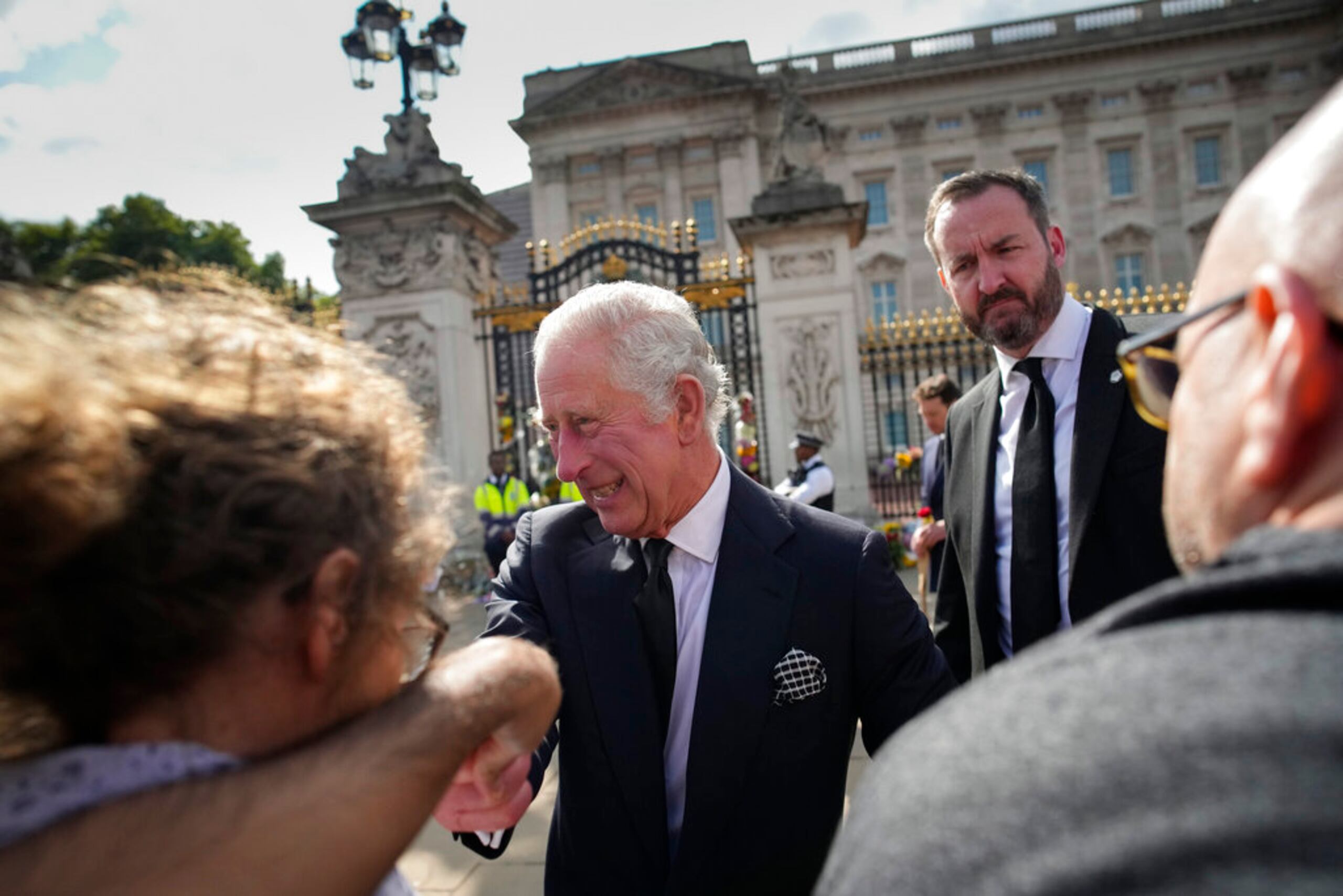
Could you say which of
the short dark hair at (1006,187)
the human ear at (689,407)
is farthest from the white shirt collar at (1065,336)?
the human ear at (689,407)

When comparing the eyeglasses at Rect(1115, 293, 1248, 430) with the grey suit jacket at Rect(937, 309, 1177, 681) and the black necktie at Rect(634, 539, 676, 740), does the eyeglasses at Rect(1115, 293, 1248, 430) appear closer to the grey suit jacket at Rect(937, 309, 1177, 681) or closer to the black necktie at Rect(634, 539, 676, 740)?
the black necktie at Rect(634, 539, 676, 740)

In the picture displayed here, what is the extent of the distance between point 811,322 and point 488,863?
6.55m

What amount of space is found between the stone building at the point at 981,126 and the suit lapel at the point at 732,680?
1354 inches

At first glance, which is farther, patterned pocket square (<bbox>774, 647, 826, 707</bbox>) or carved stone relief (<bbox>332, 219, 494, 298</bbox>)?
carved stone relief (<bbox>332, 219, 494, 298</bbox>)

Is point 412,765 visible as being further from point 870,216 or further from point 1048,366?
point 870,216

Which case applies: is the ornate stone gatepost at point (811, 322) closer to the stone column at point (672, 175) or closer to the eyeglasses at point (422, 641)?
the eyeglasses at point (422, 641)

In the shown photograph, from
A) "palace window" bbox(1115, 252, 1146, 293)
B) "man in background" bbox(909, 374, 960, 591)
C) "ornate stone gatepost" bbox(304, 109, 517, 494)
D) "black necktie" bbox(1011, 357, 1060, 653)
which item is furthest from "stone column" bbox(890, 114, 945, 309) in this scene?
"black necktie" bbox(1011, 357, 1060, 653)

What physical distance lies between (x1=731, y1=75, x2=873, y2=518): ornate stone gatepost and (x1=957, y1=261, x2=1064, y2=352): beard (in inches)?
248

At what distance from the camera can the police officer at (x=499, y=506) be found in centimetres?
916

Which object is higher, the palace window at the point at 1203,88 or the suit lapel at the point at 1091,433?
the palace window at the point at 1203,88

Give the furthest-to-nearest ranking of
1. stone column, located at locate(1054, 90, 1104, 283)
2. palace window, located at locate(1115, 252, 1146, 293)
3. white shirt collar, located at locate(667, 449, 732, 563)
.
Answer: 1. stone column, located at locate(1054, 90, 1104, 283)
2. palace window, located at locate(1115, 252, 1146, 293)
3. white shirt collar, located at locate(667, 449, 732, 563)

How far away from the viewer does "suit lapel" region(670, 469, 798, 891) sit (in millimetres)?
1808

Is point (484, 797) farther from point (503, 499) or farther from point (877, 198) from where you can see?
point (877, 198)

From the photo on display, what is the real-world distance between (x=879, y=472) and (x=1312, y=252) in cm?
1110
